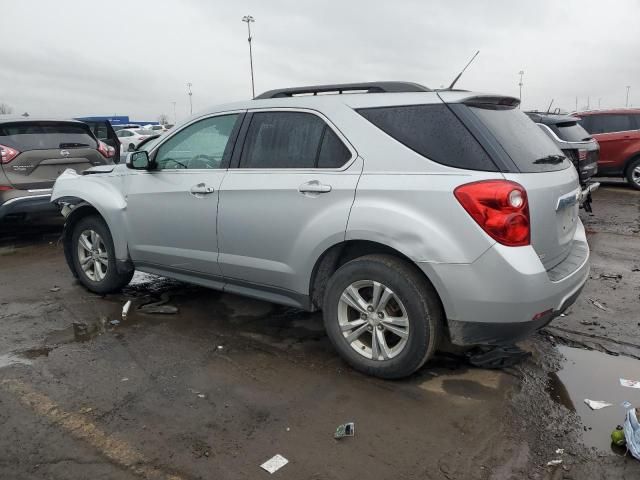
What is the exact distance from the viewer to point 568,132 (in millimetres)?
9617

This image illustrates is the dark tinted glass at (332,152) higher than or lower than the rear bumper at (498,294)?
higher

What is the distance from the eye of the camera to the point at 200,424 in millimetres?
2904

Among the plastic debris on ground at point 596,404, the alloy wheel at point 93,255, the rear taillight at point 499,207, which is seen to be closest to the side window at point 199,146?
the alloy wheel at point 93,255

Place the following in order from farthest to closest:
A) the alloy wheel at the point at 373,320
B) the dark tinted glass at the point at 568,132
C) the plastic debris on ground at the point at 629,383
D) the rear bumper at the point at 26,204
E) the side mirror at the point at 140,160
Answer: the dark tinted glass at the point at 568,132, the rear bumper at the point at 26,204, the side mirror at the point at 140,160, the plastic debris on ground at the point at 629,383, the alloy wheel at the point at 373,320

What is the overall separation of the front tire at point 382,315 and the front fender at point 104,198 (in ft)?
7.46

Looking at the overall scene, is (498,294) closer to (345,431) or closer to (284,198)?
(345,431)

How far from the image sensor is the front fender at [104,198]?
4715 millimetres

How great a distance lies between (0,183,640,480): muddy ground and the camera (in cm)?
256

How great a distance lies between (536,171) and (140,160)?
3.10 meters

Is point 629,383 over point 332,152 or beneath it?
beneath

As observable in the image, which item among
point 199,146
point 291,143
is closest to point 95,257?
point 199,146

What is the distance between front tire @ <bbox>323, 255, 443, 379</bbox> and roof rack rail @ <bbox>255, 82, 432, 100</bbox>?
1108 mm

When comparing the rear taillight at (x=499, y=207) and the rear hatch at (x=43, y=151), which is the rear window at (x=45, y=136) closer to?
the rear hatch at (x=43, y=151)

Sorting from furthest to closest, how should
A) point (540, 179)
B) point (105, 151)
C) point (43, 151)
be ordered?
point (105, 151) < point (43, 151) < point (540, 179)
